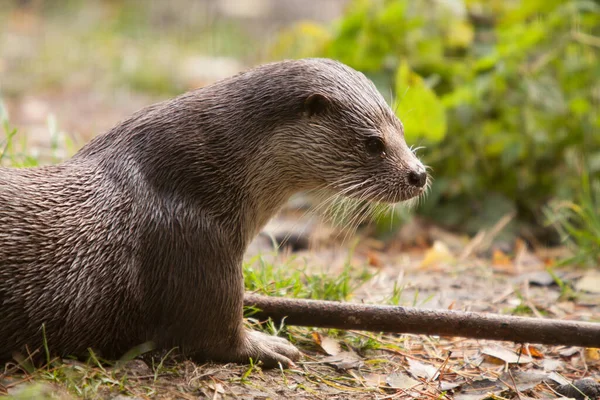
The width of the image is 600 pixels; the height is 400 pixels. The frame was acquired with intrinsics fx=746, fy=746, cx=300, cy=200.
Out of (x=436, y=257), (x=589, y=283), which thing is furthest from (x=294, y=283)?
(x=589, y=283)

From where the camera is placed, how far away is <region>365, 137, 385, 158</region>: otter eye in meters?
2.81

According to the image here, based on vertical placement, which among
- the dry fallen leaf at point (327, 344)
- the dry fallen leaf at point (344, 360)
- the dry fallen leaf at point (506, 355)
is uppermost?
the dry fallen leaf at point (327, 344)

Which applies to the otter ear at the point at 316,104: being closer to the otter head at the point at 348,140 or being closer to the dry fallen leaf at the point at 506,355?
the otter head at the point at 348,140

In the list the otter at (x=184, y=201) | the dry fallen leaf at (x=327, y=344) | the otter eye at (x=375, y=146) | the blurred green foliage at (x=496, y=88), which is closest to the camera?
the otter at (x=184, y=201)

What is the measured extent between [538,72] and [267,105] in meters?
3.14

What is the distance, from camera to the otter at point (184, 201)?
8.06 feet

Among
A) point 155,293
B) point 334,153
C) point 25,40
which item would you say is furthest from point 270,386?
point 25,40

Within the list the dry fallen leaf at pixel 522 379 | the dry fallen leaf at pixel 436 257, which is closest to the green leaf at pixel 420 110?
the dry fallen leaf at pixel 436 257

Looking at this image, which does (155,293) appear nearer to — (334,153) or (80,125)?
(334,153)

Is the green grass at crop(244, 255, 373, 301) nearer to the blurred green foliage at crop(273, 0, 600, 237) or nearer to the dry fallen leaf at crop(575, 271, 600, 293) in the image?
the dry fallen leaf at crop(575, 271, 600, 293)

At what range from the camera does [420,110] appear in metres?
4.62

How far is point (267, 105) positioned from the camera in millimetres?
2713

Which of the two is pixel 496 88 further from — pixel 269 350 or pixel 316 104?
pixel 269 350

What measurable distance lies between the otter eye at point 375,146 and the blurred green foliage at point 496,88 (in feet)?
6.74
